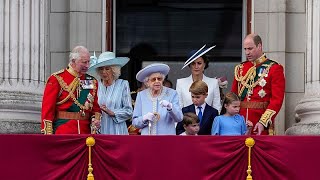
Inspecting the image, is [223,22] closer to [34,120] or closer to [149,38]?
[149,38]

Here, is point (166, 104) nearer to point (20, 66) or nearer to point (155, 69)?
point (155, 69)

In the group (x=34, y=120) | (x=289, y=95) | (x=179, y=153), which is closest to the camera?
(x=179, y=153)

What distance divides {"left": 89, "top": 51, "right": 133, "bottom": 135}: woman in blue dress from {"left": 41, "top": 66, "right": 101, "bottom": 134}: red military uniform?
331 mm

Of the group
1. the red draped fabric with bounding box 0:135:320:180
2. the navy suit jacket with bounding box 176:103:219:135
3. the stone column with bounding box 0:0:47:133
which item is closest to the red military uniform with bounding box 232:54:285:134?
the navy suit jacket with bounding box 176:103:219:135

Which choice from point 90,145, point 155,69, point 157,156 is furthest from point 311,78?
point 90,145

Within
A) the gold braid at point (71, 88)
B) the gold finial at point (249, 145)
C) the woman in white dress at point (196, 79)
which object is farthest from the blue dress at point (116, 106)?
the gold finial at point (249, 145)

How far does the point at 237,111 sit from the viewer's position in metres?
17.0

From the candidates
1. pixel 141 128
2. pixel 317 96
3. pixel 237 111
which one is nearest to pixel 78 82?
pixel 141 128

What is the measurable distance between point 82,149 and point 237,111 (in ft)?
6.71

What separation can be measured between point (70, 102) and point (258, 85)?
95.8 inches

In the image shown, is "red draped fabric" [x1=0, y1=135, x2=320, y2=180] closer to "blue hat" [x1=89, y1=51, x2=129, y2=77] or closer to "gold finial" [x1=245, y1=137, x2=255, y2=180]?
"gold finial" [x1=245, y1=137, x2=255, y2=180]

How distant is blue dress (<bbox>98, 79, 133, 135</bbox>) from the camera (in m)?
17.5

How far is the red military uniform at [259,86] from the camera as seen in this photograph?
1748 centimetres

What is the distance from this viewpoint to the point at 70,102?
1711 centimetres
